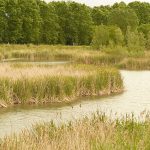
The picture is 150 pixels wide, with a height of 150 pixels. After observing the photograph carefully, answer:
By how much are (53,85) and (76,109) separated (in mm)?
1760

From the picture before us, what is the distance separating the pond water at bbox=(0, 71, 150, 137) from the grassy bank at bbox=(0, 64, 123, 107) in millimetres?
541

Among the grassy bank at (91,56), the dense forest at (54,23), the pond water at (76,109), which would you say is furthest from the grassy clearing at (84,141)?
the dense forest at (54,23)

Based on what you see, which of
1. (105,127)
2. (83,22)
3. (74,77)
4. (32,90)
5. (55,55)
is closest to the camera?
(105,127)

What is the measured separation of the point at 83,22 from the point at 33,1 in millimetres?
9479

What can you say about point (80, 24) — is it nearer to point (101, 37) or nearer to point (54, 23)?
point (54, 23)

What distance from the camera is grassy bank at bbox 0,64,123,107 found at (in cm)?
1608

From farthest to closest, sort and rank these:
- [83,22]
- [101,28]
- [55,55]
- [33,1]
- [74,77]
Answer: [83,22] → [33,1] → [101,28] → [55,55] → [74,77]

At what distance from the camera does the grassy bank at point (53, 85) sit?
633 inches

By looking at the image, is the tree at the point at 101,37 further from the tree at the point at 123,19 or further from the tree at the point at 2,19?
the tree at the point at 2,19

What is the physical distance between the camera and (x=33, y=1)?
6625 centimetres

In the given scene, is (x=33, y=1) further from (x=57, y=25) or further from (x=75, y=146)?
(x=75, y=146)

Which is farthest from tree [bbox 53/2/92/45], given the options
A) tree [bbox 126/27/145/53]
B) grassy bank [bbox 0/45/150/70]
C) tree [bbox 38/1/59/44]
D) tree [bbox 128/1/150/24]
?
tree [bbox 126/27/145/53]

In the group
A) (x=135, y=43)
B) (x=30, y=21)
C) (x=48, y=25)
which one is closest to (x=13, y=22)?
(x=30, y=21)

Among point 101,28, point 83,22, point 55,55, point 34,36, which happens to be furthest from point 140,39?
point 83,22
